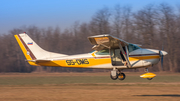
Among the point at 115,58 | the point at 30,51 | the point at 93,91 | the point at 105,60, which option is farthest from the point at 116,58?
the point at 93,91

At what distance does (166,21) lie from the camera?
147ft

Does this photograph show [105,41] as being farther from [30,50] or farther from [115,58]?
[30,50]

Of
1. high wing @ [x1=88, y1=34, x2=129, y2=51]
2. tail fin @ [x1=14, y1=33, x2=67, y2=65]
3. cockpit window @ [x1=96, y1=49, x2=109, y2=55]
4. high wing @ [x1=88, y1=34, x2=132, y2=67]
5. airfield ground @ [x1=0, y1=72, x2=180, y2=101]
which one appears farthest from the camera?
airfield ground @ [x1=0, y1=72, x2=180, y2=101]

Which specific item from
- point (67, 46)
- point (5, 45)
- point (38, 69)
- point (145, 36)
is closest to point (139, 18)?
point (145, 36)

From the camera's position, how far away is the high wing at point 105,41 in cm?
1253

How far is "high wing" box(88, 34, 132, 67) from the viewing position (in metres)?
12.6

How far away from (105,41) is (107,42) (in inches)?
7.9

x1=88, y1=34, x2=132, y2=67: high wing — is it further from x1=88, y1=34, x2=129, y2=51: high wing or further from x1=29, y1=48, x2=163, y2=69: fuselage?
x1=29, y1=48, x2=163, y2=69: fuselage

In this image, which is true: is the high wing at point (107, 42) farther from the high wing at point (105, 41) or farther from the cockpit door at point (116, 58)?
the cockpit door at point (116, 58)

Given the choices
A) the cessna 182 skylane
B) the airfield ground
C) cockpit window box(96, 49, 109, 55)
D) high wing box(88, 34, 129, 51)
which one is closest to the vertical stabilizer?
the cessna 182 skylane

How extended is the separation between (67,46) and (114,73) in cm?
4244

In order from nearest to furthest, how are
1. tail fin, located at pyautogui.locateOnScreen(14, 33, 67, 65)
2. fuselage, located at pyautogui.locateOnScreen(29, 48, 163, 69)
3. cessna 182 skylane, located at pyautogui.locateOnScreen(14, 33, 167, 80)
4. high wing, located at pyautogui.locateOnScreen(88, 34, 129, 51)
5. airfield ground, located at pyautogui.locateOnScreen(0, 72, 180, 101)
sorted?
high wing, located at pyautogui.locateOnScreen(88, 34, 129, 51) < cessna 182 skylane, located at pyautogui.locateOnScreen(14, 33, 167, 80) < fuselage, located at pyautogui.locateOnScreen(29, 48, 163, 69) < tail fin, located at pyautogui.locateOnScreen(14, 33, 67, 65) < airfield ground, located at pyautogui.locateOnScreen(0, 72, 180, 101)

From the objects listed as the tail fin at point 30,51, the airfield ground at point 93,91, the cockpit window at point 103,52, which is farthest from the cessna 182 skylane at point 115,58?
the airfield ground at point 93,91

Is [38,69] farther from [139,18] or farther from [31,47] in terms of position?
[31,47]
